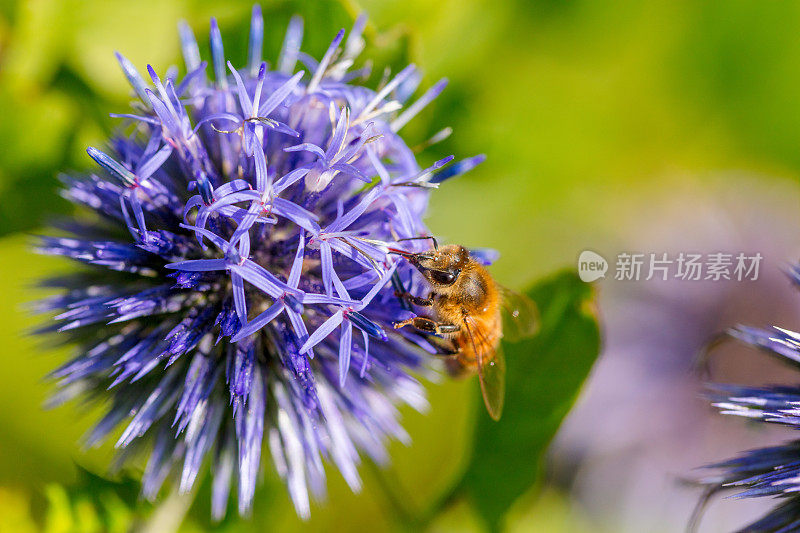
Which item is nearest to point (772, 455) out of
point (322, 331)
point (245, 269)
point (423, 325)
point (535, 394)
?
point (535, 394)

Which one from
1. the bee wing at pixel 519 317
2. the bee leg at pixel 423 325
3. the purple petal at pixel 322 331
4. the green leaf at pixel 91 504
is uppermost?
the bee wing at pixel 519 317

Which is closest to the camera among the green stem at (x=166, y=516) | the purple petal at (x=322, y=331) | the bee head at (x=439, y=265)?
the purple petal at (x=322, y=331)

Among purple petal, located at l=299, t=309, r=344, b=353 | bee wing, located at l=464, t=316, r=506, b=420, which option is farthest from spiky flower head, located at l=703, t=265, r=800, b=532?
purple petal, located at l=299, t=309, r=344, b=353

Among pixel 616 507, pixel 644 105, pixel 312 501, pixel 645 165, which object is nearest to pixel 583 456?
pixel 616 507

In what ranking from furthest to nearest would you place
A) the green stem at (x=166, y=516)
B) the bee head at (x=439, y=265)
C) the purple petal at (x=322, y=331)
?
the green stem at (x=166, y=516) → the bee head at (x=439, y=265) → the purple petal at (x=322, y=331)

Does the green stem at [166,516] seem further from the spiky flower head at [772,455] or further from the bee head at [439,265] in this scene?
the spiky flower head at [772,455]

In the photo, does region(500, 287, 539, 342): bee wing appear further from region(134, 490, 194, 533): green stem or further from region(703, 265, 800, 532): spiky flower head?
region(134, 490, 194, 533): green stem

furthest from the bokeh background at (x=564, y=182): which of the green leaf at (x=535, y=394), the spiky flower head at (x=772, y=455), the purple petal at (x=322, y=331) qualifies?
the purple petal at (x=322, y=331)
